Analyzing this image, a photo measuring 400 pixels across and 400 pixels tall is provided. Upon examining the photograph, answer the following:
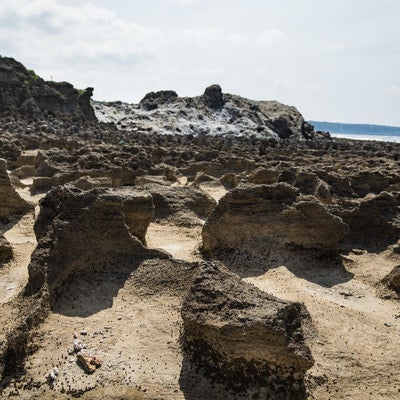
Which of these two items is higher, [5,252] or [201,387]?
[5,252]

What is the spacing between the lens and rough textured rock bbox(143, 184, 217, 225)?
1630cm

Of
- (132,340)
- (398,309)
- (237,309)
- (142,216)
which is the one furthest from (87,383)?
(398,309)

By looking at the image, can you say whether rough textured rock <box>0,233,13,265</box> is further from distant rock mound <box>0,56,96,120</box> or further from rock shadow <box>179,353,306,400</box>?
distant rock mound <box>0,56,96,120</box>

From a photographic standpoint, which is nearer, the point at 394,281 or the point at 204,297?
the point at 204,297

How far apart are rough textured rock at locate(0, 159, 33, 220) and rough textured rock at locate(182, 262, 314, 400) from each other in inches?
387

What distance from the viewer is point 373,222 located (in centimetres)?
1484

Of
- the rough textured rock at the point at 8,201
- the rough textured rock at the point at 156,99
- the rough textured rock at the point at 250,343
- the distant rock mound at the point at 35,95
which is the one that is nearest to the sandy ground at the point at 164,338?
the rough textured rock at the point at 250,343

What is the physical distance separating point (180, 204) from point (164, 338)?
9.05 meters

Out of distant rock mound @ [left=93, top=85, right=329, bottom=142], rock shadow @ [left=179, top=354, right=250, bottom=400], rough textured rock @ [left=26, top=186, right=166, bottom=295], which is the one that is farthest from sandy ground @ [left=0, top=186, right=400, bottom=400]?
distant rock mound @ [left=93, top=85, right=329, bottom=142]

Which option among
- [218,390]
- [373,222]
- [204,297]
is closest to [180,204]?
[373,222]

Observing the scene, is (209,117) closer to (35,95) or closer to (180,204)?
(35,95)

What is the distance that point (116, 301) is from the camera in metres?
9.13

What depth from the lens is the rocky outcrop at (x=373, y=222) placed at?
14438mm

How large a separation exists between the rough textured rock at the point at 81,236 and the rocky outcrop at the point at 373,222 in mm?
7115
